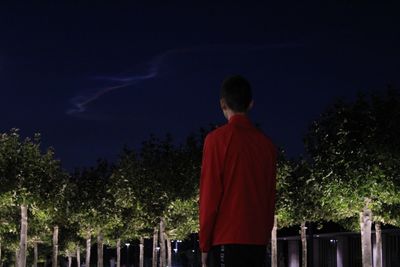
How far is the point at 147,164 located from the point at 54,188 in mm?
8266

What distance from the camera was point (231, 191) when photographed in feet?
15.0

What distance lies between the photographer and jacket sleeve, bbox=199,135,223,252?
14.8ft

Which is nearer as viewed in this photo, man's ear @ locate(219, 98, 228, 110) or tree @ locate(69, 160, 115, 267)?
man's ear @ locate(219, 98, 228, 110)

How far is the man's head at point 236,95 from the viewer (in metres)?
4.77

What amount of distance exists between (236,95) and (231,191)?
0.67 metres

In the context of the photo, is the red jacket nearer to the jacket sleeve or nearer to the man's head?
the jacket sleeve

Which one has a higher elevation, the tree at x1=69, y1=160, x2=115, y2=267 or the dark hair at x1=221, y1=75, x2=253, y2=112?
the tree at x1=69, y1=160, x2=115, y2=267

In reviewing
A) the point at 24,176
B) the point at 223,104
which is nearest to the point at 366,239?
the point at 24,176

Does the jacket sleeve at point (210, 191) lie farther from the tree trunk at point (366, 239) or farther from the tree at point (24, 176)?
the tree at point (24, 176)

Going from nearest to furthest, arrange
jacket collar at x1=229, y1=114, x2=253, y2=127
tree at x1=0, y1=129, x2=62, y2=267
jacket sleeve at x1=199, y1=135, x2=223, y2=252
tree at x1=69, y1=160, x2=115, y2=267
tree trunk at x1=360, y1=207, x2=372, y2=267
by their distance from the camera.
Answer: jacket sleeve at x1=199, y1=135, x2=223, y2=252, jacket collar at x1=229, y1=114, x2=253, y2=127, tree trunk at x1=360, y1=207, x2=372, y2=267, tree at x1=0, y1=129, x2=62, y2=267, tree at x1=69, y1=160, x2=115, y2=267

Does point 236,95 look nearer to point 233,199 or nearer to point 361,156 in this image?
point 233,199

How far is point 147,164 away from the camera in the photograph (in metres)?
41.5

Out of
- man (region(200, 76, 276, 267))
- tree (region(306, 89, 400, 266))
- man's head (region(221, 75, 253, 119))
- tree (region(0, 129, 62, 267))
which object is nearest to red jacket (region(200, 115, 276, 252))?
man (region(200, 76, 276, 267))

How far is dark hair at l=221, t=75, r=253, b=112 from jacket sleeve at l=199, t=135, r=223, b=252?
0.37 metres
